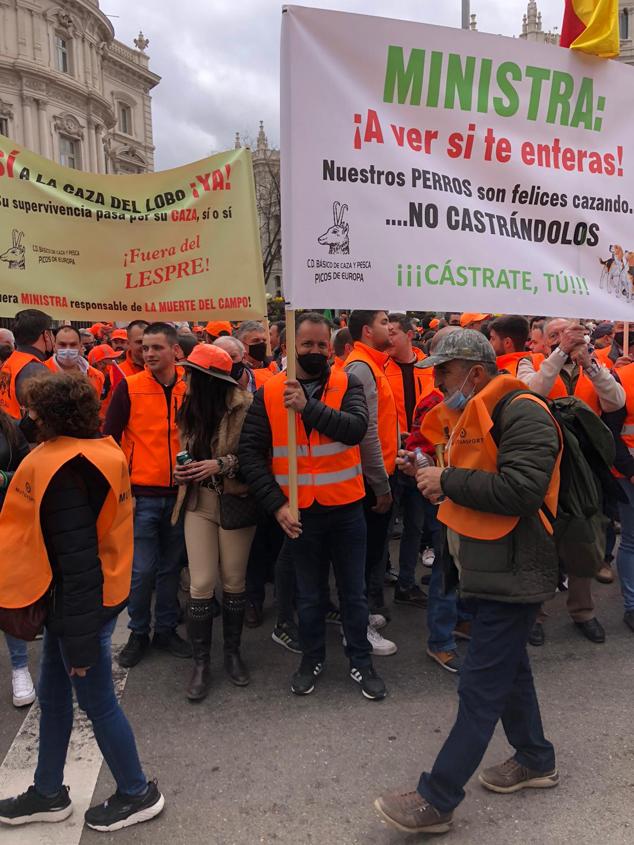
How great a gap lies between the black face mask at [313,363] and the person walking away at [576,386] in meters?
1.27

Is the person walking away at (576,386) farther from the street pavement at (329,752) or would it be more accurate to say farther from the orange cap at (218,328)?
the orange cap at (218,328)

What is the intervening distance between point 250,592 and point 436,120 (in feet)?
10.6

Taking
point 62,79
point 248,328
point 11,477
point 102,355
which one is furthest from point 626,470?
point 62,79

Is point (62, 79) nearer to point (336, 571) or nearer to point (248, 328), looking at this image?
point (248, 328)

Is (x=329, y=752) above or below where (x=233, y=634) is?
below

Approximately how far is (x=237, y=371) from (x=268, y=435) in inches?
62.8

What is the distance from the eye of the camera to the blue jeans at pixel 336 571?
356 centimetres

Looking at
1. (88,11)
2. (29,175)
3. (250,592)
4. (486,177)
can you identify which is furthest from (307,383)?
(88,11)

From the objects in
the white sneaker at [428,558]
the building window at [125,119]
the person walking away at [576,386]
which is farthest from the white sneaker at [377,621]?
the building window at [125,119]

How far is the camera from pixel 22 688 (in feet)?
12.1

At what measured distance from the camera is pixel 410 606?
4930mm

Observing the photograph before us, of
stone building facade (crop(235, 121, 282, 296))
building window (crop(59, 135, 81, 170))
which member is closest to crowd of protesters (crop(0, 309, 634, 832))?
stone building facade (crop(235, 121, 282, 296))

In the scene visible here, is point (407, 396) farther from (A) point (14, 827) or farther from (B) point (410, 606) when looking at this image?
(A) point (14, 827)

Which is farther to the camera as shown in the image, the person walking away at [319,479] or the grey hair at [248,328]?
the grey hair at [248,328]
